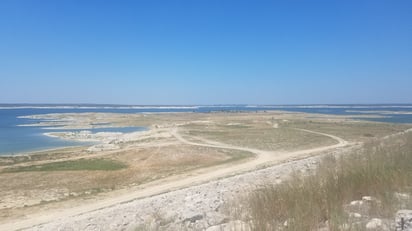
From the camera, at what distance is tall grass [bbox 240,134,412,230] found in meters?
4.81

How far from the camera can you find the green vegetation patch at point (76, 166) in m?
31.8

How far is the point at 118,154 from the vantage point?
132 feet

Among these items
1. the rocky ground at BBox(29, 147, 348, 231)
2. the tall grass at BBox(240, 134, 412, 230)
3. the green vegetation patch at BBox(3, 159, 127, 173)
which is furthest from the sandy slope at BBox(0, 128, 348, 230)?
the tall grass at BBox(240, 134, 412, 230)

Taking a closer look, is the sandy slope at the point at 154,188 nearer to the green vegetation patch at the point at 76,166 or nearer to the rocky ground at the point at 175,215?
the rocky ground at the point at 175,215

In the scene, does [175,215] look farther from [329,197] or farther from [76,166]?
A: [76,166]

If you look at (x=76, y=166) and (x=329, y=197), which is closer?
(x=329, y=197)

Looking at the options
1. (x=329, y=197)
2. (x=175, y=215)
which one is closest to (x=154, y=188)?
(x=175, y=215)

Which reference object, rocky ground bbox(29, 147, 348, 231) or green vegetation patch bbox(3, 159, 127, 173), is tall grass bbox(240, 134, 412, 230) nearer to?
rocky ground bbox(29, 147, 348, 231)

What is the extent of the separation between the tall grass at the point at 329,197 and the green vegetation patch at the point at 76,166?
27470mm

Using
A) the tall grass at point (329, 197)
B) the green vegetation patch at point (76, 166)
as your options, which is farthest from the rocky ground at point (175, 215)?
the green vegetation patch at point (76, 166)

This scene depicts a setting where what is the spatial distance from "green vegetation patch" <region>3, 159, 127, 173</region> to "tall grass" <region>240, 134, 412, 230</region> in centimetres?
2747

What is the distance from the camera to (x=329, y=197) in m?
5.77

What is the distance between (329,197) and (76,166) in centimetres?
3130

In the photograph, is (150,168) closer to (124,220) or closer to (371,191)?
(124,220)
